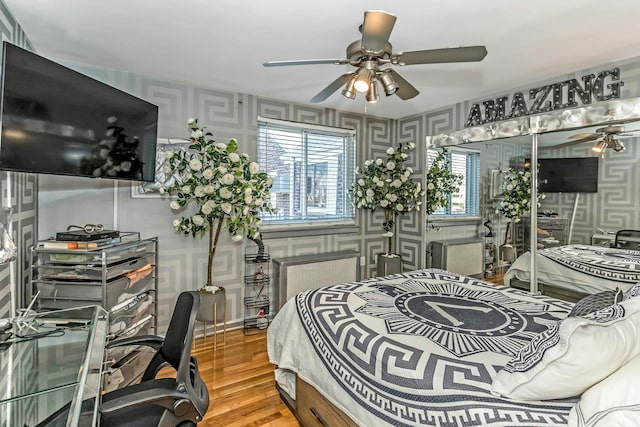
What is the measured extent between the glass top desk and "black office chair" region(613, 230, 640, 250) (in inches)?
128

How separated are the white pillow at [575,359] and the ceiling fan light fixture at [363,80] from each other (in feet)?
4.80

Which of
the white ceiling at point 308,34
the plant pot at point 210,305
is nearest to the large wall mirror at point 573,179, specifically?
the white ceiling at point 308,34

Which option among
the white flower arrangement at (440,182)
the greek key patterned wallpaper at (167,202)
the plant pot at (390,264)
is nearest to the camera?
the greek key patterned wallpaper at (167,202)

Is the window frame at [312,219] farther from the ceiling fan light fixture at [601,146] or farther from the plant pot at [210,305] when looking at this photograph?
the ceiling fan light fixture at [601,146]

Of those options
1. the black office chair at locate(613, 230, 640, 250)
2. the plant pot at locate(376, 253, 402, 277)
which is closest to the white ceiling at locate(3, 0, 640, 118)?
the black office chair at locate(613, 230, 640, 250)

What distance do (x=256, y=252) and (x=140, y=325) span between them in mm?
1259

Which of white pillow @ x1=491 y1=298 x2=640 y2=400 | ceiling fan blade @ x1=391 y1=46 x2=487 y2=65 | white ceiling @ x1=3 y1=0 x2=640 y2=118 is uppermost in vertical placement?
white ceiling @ x1=3 y1=0 x2=640 y2=118

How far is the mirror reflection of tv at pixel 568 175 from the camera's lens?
8.31 ft

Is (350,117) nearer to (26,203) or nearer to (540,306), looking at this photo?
(540,306)

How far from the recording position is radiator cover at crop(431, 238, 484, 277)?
3406mm

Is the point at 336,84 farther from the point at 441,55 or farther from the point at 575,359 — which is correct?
the point at 575,359

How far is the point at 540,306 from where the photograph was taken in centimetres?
187

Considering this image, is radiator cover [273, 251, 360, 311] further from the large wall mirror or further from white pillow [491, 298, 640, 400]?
white pillow [491, 298, 640, 400]

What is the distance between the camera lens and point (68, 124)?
1.85 metres
